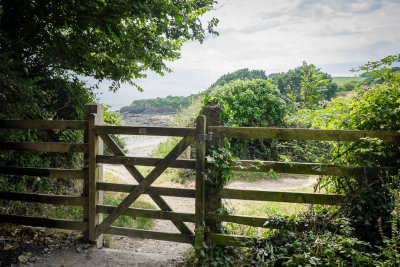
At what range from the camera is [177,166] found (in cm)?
363

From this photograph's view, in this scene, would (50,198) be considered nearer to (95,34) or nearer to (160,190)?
(160,190)

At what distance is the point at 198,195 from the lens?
3.49 meters

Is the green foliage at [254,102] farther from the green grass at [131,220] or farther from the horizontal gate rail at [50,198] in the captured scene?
the horizontal gate rail at [50,198]

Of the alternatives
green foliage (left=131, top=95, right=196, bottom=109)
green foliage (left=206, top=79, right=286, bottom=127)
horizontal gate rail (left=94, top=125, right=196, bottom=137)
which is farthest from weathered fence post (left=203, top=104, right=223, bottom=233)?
A: green foliage (left=131, top=95, right=196, bottom=109)

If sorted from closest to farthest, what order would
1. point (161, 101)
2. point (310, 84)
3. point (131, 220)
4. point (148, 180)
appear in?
point (148, 180) → point (131, 220) → point (310, 84) → point (161, 101)

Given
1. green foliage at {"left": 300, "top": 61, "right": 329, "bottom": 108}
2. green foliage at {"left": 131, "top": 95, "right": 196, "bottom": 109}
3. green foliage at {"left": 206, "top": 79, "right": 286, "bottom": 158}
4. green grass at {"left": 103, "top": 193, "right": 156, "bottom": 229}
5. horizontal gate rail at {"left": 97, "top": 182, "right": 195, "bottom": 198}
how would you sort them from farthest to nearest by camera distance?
1. green foliage at {"left": 131, "top": 95, "right": 196, "bottom": 109}
2. green foliage at {"left": 300, "top": 61, "right": 329, "bottom": 108}
3. green foliage at {"left": 206, "top": 79, "right": 286, "bottom": 158}
4. green grass at {"left": 103, "top": 193, "right": 156, "bottom": 229}
5. horizontal gate rail at {"left": 97, "top": 182, "right": 195, "bottom": 198}

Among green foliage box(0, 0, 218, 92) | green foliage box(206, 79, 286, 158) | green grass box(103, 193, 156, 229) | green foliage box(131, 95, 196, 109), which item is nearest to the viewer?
green foliage box(0, 0, 218, 92)

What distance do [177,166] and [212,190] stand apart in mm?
630

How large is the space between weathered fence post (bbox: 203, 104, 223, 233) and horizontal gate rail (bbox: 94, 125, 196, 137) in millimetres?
358

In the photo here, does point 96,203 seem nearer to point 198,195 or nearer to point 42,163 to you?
point 198,195

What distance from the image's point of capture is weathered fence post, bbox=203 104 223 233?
11.6 feet

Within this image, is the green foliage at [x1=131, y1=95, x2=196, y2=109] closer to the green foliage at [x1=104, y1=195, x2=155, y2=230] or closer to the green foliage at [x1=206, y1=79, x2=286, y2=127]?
the green foliage at [x1=206, y1=79, x2=286, y2=127]

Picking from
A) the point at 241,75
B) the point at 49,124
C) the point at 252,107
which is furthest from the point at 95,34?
the point at 241,75

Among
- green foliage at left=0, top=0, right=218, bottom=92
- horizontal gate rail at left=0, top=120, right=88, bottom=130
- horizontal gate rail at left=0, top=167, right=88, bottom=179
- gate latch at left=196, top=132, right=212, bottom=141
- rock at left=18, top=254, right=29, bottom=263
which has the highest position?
green foliage at left=0, top=0, right=218, bottom=92
